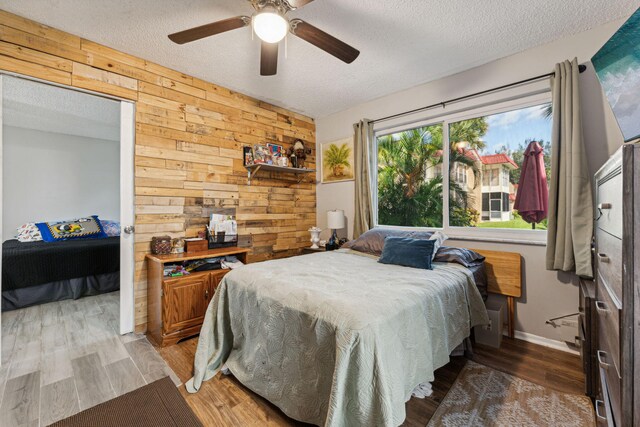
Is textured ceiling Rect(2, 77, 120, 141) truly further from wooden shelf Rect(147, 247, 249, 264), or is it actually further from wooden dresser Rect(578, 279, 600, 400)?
wooden dresser Rect(578, 279, 600, 400)

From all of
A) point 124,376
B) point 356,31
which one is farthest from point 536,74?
point 124,376

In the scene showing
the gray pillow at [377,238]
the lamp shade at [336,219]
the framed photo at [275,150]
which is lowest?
the gray pillow at [377,238]

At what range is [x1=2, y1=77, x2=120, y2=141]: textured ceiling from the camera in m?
3.18

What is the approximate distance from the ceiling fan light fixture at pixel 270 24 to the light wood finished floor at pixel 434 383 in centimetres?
230

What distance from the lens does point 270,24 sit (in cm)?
165

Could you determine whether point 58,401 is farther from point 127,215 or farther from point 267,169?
point 267,169

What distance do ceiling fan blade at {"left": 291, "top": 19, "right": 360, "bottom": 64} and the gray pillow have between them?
1.71m

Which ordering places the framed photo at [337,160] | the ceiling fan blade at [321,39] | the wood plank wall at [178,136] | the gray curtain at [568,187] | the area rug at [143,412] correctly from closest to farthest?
the area rug at [143,412], the ceiling fan blade at [321,39], the gray curtain at [568,187], the wood plank wall at [178,136], the framed photo at [337,160]

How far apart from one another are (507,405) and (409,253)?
113 cm

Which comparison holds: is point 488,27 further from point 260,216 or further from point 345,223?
point 260,216

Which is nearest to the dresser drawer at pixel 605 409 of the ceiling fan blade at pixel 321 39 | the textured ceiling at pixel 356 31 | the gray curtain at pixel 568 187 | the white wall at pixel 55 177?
the gray curtain at pixel 568 187

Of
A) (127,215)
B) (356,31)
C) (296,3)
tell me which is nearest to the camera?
(296,3)

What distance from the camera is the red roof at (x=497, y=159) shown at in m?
2.68

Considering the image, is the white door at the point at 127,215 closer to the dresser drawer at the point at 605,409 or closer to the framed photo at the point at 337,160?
the framed photo at the point at 337,160
